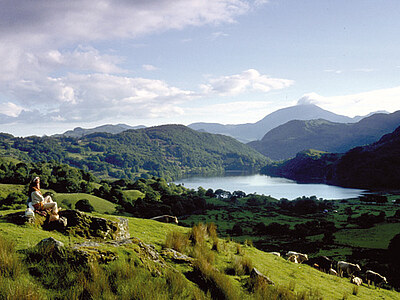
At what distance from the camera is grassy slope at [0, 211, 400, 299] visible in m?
8.66

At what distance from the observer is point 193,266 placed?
28.4ft

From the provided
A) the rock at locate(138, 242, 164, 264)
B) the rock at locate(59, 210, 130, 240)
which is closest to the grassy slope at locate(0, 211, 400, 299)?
the rock at locate(59, 210, 130, 240)


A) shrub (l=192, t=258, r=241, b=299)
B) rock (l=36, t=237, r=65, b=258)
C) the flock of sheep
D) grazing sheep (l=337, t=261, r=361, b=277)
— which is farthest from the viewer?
grazing sheep (l=337, t=261, r=361, b=277)

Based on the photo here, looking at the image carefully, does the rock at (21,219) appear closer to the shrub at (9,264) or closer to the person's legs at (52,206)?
the person's legs at (52,206)

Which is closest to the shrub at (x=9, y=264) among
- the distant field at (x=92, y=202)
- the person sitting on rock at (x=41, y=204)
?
the person sitting on rock at (x=41, y=204)

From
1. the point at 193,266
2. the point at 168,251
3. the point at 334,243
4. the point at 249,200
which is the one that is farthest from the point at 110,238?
the point at 249,200

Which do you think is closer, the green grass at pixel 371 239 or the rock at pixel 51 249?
the rock at pixel 51 249

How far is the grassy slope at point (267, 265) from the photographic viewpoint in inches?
341

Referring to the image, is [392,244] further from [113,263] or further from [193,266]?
[113,263]

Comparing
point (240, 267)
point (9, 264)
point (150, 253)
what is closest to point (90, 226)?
point (150, 253)

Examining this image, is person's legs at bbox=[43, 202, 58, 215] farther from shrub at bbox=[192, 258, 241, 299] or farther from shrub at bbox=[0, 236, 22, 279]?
shrub at bbox=[192, 258, 241, 299]

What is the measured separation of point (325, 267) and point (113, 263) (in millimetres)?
16124

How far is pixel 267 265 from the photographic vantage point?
12852 millimetres

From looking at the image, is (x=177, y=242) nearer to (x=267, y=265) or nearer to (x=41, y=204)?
(x=267, y=265)
